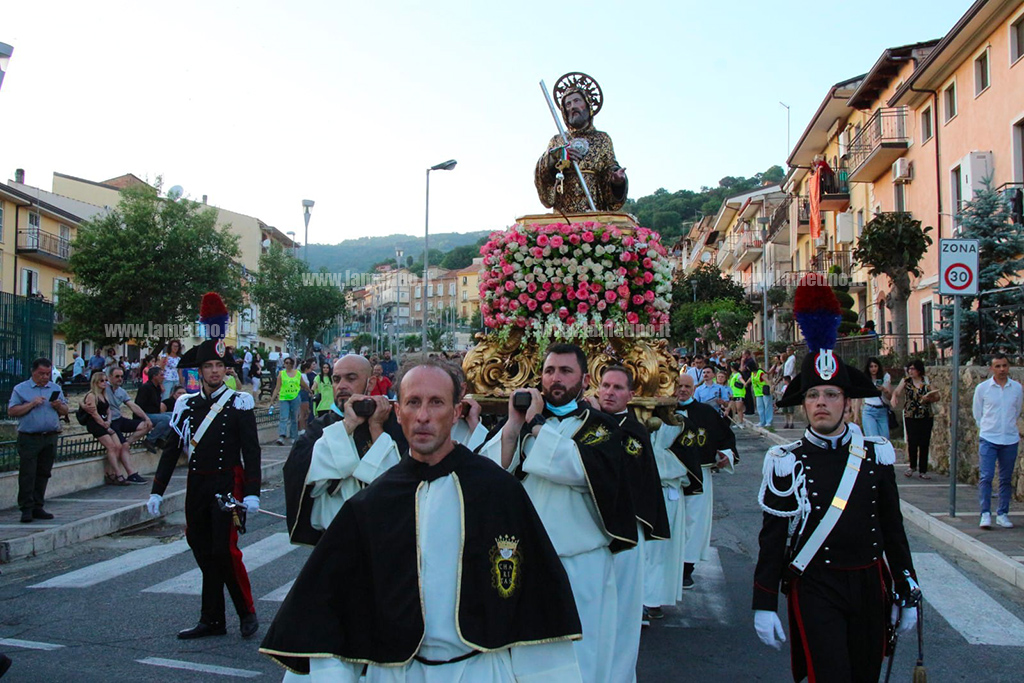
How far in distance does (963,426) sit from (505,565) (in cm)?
1228

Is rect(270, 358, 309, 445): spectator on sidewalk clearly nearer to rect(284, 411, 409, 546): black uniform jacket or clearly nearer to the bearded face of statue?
the bearded face of statue

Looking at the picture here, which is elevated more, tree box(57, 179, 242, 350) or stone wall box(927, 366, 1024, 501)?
tree box(57, 179, 242, 350)

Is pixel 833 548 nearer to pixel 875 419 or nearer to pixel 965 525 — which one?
pixel 965 525

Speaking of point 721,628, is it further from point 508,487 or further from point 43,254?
point 43,254

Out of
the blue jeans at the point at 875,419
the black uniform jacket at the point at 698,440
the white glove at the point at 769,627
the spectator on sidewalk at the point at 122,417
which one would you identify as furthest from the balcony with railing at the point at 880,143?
the white glove at the point at 769,627

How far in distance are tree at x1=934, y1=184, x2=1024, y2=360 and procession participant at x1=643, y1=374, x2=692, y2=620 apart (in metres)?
8.98

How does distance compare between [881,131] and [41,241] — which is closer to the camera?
[881,131]

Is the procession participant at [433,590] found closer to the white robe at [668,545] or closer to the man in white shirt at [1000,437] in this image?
the white robe at [668,545]

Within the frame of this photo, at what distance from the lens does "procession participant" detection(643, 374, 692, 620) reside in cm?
693

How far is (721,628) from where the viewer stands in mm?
6723

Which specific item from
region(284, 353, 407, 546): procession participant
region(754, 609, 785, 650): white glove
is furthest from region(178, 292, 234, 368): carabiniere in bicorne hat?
region(754, 609, 785, 650): white glove

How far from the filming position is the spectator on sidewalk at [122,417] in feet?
45.3

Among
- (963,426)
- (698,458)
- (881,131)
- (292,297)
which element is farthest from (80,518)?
(292,297)

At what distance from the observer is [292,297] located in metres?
44.7
